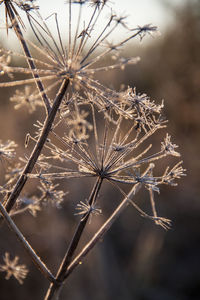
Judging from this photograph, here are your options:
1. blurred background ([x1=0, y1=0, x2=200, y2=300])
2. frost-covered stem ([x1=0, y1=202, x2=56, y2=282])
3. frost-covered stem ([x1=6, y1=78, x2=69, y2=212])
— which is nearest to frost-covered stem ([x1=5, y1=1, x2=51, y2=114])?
frost-covered stem ([x1=6, y1=78, x2=69, y2=212])

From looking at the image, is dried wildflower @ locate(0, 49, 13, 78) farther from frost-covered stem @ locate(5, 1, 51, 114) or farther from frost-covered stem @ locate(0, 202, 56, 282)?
frost-covered stem @ locate(0, 202, 56, 282)

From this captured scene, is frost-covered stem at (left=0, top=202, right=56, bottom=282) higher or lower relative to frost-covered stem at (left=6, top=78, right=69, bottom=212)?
lower

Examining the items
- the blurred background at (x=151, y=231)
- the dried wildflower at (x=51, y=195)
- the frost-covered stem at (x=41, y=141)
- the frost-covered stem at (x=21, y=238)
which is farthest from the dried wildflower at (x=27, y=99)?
the blurred background at (x=151, y=231)

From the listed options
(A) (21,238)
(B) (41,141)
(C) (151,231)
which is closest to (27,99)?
(B) (41,141)

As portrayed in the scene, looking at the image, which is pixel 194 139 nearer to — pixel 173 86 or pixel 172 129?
pixel 172 129

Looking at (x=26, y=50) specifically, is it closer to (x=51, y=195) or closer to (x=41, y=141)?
(x=41, y=141)

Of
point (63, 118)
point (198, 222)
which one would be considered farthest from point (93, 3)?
point (198, 222)

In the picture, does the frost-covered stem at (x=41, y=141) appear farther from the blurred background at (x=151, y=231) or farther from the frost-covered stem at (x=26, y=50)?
the blurred background at (x=151, y=231)

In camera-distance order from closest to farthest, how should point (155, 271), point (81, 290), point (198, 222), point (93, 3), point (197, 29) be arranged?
point (93, 3)
point (81, 290)
point (155, 271)
point (198, 222)
point (197, 29)
